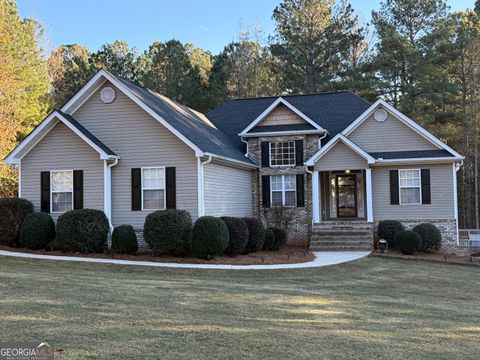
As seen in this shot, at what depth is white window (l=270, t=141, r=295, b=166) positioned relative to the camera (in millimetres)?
21844

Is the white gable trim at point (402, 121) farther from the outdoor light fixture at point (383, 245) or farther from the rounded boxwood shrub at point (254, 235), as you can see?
the rounded boxwood shrub at point (254, 235)

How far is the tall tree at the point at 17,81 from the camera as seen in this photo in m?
27.3

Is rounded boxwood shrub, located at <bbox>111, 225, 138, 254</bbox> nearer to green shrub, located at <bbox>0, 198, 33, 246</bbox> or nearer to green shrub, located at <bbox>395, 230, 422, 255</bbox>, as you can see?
green shrub, located at <bbox>0, 198, 33, 246</bbox>

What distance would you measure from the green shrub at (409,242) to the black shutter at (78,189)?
37.7ft

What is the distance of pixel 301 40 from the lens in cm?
3725

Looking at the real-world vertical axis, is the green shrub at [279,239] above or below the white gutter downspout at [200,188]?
below

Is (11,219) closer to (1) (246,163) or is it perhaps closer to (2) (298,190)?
(1) (246,163)

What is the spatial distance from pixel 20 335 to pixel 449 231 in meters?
Answer: 17.8

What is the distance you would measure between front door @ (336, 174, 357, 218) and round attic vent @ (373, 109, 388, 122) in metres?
3.18

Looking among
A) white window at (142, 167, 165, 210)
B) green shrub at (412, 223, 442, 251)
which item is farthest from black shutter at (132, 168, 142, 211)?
green shrub at (412, 223, 442, 251)

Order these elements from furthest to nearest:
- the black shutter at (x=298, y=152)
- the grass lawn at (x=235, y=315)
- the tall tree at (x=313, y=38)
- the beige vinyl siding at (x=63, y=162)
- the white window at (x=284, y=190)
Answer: the tall tree at (x=313, y=38)
the white window at (x=284, y=190)
the black shutter at (x=298, y=152)
the beige vinyl siding at (x=63, y=162)
the grass lawn at (x=235, y=315)

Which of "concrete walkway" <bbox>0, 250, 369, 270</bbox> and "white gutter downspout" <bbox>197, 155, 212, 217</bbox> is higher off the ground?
"white gutter downspout" <bbox>197, 155, 212, 217</bbox>

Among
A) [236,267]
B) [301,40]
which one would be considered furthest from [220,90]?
[236,267]

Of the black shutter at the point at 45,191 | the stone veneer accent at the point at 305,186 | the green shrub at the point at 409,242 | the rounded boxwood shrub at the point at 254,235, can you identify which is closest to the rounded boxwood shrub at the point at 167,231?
the rounded boxwood shrub at the point at 254,235
